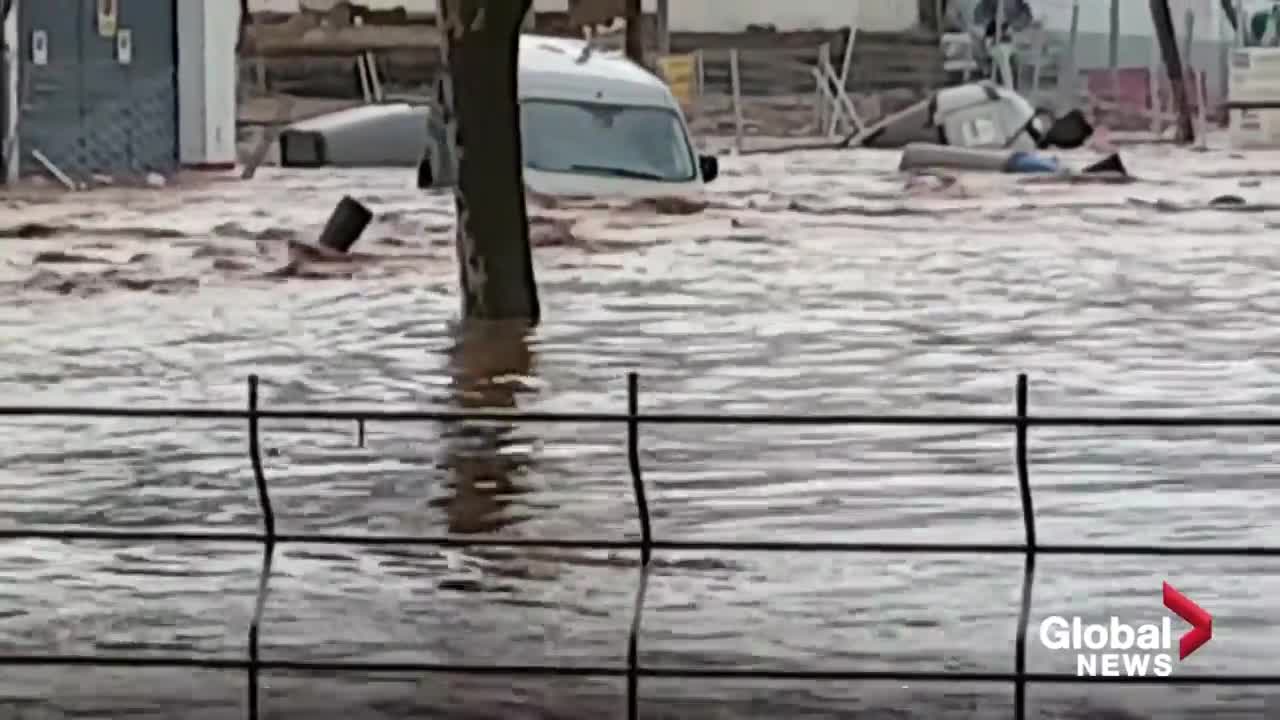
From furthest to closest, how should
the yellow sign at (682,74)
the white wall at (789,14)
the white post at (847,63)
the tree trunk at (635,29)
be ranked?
1. the white post at (847,63)
2. the white wall at (789,14)
3. the yellow sign at (682,74)
4. the tree trunk at (635,29)

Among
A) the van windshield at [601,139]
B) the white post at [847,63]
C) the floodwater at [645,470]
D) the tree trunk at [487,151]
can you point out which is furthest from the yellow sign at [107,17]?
the tree trunk at [487,151]

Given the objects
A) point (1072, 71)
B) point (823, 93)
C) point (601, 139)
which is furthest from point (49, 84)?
point (1072, 71)

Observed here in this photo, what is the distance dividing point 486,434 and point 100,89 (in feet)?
33.8

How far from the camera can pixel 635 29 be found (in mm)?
17250

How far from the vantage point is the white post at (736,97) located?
1838 centimetres

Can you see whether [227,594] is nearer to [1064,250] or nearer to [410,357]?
[410,357]

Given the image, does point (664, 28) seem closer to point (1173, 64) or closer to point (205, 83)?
point (1173, 64)

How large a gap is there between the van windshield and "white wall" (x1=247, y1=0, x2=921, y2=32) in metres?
5.19

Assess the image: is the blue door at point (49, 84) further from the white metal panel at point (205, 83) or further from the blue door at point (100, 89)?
the white metal panel at point (205, 83)

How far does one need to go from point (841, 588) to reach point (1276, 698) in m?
0.86

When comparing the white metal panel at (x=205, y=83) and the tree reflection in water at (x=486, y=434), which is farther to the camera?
the white metal panel at (x=205, y=83)

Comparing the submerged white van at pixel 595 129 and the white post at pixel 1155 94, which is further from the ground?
the submerged white van at pixel 595 129

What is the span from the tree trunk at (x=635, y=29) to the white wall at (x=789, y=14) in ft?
2.40

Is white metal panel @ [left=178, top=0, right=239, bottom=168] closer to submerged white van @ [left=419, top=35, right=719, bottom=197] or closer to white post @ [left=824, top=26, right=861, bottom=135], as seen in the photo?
submerged white van @ [left=419, top=35, right=719, bottom=197]
